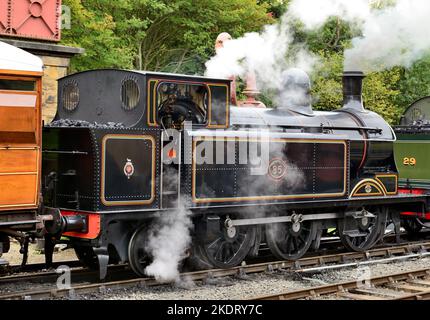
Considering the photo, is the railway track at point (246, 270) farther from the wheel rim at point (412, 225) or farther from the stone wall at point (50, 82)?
the stone wall at point (50, 82)

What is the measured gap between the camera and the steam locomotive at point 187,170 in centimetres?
782

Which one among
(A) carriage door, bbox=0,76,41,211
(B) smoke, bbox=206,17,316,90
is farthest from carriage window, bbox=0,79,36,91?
(B) smoke, bbox=206,17,316,90

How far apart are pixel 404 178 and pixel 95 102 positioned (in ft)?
24.5

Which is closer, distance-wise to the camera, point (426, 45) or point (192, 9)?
point (426, 45)

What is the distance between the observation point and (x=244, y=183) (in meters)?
9.16

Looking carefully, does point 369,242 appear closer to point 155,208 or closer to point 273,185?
point 273,185

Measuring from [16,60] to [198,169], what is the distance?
267 cm

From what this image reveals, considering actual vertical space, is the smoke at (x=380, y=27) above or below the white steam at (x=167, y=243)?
above

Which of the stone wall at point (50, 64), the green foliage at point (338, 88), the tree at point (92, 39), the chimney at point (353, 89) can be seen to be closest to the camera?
the chimney at point (353, 89)

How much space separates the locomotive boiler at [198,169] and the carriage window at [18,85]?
0.81 metres

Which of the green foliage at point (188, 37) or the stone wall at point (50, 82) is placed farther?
the green foliage at point (188, 37)

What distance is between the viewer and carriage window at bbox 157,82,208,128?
8.50m

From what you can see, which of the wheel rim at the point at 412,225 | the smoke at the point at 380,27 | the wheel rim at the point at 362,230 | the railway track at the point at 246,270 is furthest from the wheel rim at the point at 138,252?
the wheel rim at the point at 412,225
